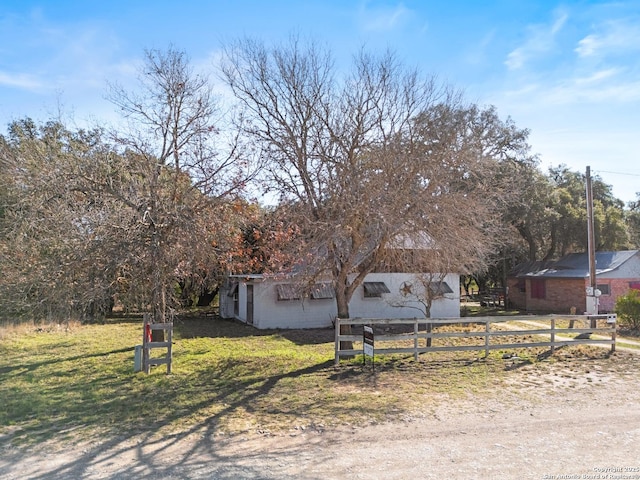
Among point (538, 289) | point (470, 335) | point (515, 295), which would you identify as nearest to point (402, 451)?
point (470, 335)

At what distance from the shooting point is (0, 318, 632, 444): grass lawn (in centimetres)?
701

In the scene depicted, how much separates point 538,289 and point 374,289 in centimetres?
1470

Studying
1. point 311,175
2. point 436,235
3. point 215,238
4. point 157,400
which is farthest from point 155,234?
point 436,235

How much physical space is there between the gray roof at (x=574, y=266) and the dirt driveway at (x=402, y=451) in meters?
23.4

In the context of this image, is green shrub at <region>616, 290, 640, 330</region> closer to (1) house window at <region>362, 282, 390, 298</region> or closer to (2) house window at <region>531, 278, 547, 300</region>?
(1) house window at <region>362, 282, 390, 298</region>

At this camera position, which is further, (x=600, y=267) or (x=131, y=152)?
Result: (x=600, y=267)

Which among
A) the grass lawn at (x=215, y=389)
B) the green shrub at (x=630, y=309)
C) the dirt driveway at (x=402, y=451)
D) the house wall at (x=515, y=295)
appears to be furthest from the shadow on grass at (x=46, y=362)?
the house wall at (x=515, y=295)

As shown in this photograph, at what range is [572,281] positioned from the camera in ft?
95.3

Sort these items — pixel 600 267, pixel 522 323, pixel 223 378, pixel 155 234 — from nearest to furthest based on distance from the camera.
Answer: pixel 155 234 < pixel 223 378 < pixel 522 323 < pixel 600 267

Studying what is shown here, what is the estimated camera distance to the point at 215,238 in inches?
392

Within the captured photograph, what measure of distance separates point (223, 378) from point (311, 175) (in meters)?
4.66

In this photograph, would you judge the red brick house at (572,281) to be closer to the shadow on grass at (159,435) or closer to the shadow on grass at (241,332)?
the shadow on grass at (241,332)

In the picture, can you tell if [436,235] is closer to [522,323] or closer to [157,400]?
[157,400]

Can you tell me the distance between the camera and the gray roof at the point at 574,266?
93.2 ft
